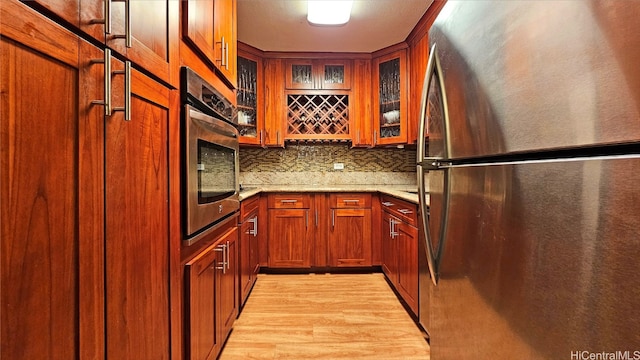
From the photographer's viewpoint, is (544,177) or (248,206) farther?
(248,206)

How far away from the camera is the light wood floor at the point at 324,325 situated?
1759mm

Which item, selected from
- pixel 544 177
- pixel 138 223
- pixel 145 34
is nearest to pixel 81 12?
pixel 145 34

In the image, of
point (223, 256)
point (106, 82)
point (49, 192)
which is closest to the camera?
point (49, 192)

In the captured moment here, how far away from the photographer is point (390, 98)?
326 centimetres

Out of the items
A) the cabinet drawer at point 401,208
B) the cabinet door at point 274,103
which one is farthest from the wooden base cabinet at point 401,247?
the cabinet door at point 274,103

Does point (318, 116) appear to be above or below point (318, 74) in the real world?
below

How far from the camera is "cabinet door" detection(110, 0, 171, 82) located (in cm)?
69

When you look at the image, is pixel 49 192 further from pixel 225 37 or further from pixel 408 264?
pixel 408 264

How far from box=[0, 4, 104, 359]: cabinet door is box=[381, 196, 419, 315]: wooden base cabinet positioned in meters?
1.87

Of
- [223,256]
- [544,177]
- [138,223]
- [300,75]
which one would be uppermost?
[300,75]

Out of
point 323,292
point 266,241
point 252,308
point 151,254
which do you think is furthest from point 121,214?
point 266,241

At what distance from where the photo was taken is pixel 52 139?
0.52m

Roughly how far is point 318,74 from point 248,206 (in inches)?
69.6

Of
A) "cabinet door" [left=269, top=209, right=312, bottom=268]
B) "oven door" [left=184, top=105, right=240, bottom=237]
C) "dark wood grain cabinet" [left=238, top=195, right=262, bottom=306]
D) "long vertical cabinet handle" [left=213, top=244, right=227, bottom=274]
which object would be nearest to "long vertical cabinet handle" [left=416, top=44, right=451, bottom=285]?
"oven door" [left=184, top=105, right=240, bottom=237]
